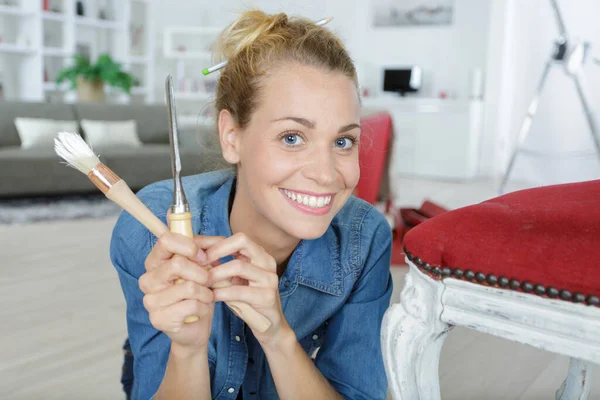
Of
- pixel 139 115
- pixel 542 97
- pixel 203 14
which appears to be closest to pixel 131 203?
pixel 139 115

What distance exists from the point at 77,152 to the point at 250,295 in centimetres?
22

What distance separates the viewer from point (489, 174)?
6027 mm

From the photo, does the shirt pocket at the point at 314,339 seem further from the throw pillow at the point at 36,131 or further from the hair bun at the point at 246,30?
the throw pillow at the point at 36,131

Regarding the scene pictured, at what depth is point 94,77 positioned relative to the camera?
4.55m

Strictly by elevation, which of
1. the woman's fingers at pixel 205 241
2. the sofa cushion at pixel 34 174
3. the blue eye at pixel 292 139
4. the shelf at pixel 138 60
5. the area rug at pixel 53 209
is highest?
the shelf at pixel 138 60

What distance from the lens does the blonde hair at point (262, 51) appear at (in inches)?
33.7

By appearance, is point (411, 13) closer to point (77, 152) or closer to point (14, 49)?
point (14, 49)

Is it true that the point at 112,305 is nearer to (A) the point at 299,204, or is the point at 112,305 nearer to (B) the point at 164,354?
(B) the point at 164,354

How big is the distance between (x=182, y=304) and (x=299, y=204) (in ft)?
0.95

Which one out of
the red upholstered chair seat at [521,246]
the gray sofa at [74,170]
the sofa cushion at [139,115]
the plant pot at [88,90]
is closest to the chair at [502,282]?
the red upholstered chair seat at [521,246]

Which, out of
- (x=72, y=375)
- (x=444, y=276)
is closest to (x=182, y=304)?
(x=444, y=276)

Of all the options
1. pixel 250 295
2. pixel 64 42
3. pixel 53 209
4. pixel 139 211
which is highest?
pixel 64 42

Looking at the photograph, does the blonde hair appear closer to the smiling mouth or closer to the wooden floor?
the smiling mouth

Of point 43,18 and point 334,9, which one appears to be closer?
point 43,18
